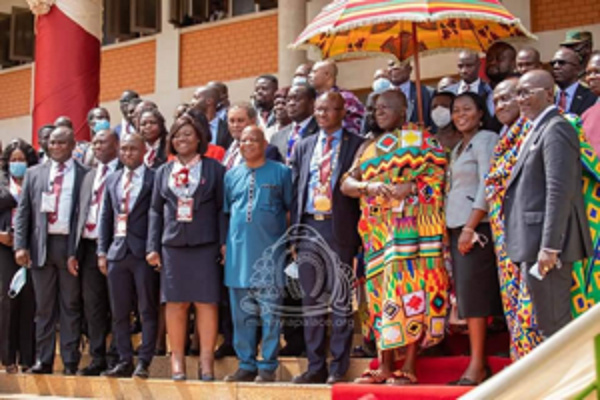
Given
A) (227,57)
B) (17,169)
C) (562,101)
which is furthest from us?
(227,57)

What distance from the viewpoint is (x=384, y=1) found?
5617mm

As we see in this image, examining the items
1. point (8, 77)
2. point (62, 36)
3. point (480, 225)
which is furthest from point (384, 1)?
point (8, 77)

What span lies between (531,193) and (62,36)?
7.87 m

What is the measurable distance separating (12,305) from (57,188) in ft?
3.88

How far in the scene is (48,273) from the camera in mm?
7605

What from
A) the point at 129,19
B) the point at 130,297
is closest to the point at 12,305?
the point at 130,297

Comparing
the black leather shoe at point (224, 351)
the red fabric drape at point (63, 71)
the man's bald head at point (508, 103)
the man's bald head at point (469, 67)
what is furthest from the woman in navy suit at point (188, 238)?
the red fabric drape at point (63, 71)

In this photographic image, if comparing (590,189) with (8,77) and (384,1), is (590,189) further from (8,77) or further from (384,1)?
(8,77)

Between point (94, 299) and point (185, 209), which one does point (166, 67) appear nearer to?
point (94, 299)

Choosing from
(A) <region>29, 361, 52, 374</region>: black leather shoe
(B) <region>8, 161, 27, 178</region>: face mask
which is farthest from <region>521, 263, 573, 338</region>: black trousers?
(B) <region>8, 161, 27, 178</region>: face mask

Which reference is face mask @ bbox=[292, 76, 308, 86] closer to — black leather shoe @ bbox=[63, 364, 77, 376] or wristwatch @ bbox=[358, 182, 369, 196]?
wristwatch @ bbox=[358, 182, 369, 196]

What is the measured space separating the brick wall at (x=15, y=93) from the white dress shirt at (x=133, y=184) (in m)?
11.3

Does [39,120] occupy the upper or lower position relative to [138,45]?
lower

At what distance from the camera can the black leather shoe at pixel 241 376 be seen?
20.7 ft
